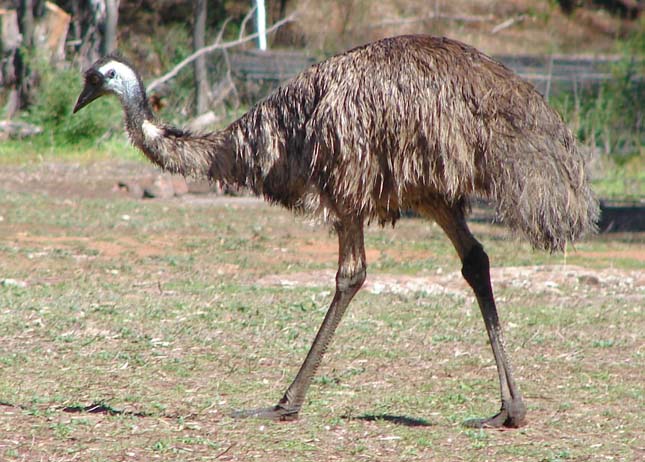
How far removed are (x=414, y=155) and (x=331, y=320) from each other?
823 millimetres

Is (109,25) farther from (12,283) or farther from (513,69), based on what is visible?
(12,283)

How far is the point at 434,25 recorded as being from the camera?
73.6ft

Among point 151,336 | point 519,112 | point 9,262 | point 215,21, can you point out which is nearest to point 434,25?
point 215,21

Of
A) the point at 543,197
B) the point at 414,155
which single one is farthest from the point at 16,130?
the point at 543,197

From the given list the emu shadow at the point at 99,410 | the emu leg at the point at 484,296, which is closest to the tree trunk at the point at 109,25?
the emu shadow at the point at 99,410

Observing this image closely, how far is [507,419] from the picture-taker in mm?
5285

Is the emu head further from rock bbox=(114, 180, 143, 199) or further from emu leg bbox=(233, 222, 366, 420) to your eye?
rock bbox=(114, 180, 143, 199)

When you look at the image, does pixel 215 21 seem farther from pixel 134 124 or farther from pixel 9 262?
pixel 134 124

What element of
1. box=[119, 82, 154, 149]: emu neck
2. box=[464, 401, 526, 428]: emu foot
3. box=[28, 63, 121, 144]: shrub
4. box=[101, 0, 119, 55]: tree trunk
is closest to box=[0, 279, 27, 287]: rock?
box=[119, 82, 154, 149]: emu neck

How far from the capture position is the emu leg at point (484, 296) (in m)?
5.28

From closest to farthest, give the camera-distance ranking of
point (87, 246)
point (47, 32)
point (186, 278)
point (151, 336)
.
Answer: point (151, 336)
point (186, 278)
point (87, 246)
point (47, 32)

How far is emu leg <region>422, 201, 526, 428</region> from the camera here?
528 centimetres

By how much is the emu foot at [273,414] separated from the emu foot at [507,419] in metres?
0.76

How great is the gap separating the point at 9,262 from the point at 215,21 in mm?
17025
